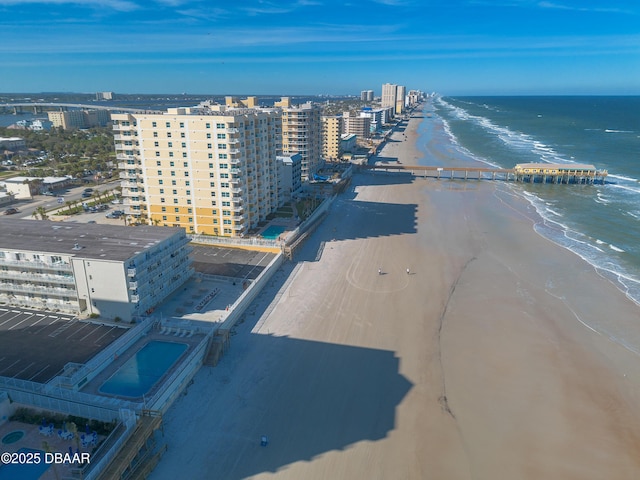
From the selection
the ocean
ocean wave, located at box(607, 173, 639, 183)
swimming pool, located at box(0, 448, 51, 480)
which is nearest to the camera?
swimming pool, located at box(0, 448, 51, 480)

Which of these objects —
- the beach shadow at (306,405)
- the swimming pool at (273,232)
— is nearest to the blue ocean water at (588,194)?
the beach shadow at (306,405)

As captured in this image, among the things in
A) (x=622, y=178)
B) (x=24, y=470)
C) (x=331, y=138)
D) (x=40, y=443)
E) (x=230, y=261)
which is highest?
(x=331, y=138)

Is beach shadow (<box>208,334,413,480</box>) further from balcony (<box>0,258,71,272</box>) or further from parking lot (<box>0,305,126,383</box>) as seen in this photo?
balcony (<box>0,258,71,272</box>)

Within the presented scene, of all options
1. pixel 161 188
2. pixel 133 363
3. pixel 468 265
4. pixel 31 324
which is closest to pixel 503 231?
pixel 468 265

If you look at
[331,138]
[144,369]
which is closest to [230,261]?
[144,369]

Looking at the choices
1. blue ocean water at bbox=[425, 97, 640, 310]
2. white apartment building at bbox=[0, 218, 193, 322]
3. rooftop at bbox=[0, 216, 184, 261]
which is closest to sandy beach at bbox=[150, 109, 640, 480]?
blue ocean water at bbox=[425, 97, 640, 310]

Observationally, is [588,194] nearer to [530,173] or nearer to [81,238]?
[530,173]

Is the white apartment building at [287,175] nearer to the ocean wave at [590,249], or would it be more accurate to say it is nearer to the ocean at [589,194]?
the ocean wave at [590,249]
